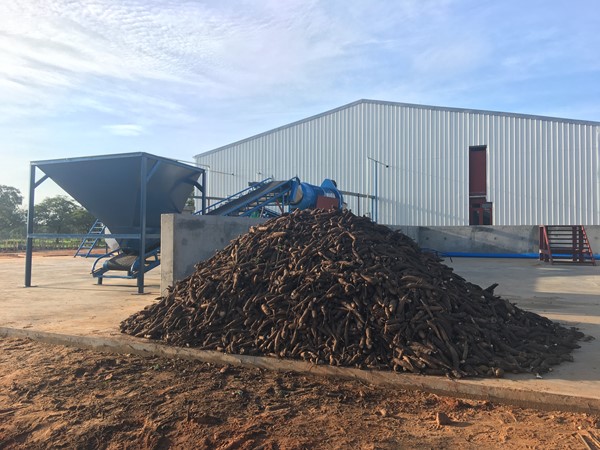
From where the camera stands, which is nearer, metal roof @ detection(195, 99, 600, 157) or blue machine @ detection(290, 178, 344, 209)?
blue machine @ detection(290, 178, 344, 209)

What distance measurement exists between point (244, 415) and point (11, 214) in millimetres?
68904

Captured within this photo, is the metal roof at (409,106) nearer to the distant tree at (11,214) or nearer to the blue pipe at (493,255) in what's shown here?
the blue pipe at (493,255)

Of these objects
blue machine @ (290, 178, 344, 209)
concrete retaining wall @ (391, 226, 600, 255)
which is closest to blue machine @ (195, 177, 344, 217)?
blue machine @ (290, 178, 344, 209)

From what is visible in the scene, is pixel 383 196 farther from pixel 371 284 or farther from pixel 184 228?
pixel 371 284

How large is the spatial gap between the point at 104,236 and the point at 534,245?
819 inches

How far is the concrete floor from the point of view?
13.9ft

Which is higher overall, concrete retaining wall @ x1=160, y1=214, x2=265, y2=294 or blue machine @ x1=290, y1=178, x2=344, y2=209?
blue machine @ x1=290, y1=178, x2=344, y2=209

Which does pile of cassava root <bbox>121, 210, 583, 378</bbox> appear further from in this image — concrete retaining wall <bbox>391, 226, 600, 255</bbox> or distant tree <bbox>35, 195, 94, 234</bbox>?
distant tree <bbox>35, 195, 94, 234</bbox>

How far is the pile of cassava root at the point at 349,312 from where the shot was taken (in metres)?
4.87

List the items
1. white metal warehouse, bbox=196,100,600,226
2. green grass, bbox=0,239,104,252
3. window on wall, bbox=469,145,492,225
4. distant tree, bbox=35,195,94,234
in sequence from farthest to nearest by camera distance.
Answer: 1. distant tree, bbox=35,195,94,234
2. green grass, bbox=0,239,104,252
3. window on wall, bbox=469,145,492,225
4. white metal warehouse, bbox=196,100,600,226

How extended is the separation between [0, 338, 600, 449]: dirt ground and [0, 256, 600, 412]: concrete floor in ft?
0.59

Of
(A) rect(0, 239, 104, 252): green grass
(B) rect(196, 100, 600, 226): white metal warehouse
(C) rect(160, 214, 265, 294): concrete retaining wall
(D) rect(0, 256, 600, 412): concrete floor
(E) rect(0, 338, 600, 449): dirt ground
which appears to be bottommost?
(E) rect(0, 338, 600, 449): dirt ground

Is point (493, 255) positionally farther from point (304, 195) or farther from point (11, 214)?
point (11, 214)

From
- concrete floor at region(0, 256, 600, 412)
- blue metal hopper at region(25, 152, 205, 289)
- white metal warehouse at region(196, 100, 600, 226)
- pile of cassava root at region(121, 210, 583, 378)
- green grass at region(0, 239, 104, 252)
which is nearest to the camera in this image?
concrete floor at region(0, 256, 600, 412)
